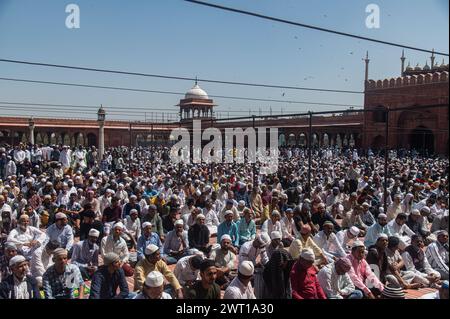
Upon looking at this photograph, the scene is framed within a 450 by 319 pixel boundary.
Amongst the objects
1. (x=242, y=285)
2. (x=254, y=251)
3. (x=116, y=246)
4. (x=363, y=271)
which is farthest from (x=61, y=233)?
(x=363, y=271)

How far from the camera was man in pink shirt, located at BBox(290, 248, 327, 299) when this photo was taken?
3.93m

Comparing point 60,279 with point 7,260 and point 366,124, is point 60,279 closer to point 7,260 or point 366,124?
point 7,260

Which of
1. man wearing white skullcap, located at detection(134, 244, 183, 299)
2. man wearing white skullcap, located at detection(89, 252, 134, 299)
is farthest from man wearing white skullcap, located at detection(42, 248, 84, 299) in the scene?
man wearing white skullcap, located at detection(134, 244, 183, 299)

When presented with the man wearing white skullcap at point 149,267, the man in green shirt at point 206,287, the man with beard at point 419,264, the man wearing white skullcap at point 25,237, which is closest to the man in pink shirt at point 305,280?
the man in green shirt at point 206,287

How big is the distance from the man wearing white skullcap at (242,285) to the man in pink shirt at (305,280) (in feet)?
1.68

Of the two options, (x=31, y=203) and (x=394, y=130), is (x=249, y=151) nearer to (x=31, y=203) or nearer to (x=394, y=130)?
(x=394, y=130)

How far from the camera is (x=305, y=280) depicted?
3.97 m

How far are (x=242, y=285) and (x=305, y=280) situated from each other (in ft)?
2.29

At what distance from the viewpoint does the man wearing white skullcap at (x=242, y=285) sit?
3.52 m

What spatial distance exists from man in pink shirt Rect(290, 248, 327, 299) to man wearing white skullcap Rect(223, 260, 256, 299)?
1.68ft

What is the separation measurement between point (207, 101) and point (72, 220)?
2696 centimetres

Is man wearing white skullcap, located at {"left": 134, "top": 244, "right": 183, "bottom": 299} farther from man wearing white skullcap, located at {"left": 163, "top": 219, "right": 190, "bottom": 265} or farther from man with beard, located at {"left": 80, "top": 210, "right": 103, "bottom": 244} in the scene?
man with beard, located at {"left": 80, "top": 210, "right": 103, "bottom": 244}

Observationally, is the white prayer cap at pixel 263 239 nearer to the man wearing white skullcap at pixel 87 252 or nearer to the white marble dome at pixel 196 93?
the man wearing white skullcap at pixel 87 252
